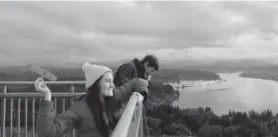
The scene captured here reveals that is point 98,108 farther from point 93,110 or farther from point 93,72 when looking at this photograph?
point 93,72

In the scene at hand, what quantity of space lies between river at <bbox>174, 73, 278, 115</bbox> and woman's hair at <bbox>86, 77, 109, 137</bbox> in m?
4.38

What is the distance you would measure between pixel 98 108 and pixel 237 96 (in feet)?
17.4

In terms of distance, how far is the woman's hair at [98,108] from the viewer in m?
1.54

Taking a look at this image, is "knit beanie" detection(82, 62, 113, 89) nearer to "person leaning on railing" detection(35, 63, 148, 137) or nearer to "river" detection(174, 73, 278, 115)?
"person leaning on railing" detection(35, 63, 148, 137)

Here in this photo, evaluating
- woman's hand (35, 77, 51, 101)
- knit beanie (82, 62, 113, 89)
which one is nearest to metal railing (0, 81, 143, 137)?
knit beanie (82, 62, 113, 89)

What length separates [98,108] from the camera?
156cm

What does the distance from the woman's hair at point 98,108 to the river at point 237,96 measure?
172 inches

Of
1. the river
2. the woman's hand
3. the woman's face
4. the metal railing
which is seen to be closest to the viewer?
the woman's hand

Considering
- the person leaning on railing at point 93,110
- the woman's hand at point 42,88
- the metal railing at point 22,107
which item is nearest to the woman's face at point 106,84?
the person leaning on railing at point 93,110

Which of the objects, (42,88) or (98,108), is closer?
(42,88)

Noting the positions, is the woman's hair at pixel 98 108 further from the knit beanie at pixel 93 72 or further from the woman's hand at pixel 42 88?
the woman's hand at pixel 42 88

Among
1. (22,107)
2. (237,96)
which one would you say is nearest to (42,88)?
(22,107)

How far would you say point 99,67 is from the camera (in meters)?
1.61

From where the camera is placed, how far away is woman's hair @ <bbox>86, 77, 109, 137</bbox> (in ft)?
5.05
